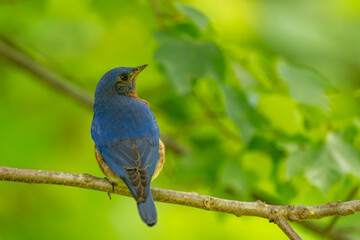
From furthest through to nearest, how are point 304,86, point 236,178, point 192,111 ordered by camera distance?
point 192,111
point 236,178
point 304,86

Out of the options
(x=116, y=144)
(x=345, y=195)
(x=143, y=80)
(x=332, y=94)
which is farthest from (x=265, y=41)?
(x=116, y=144)

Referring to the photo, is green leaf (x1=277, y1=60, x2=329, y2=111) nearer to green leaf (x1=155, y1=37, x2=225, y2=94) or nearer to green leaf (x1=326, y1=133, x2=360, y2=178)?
green leaf (x1=326, y1=133, x2=360, y2=178)

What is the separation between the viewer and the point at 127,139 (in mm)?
4488

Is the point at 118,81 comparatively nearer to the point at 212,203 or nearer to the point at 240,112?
the point at 240,112

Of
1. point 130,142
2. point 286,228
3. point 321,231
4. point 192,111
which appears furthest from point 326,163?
point 192,111

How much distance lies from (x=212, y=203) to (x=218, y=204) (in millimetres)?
45

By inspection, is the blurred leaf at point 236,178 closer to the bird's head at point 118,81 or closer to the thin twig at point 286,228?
the thin twig at point 286,228

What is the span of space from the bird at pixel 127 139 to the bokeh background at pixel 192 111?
0.45m

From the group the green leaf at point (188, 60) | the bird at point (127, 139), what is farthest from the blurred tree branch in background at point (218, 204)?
the green leaf at point (188, 60)

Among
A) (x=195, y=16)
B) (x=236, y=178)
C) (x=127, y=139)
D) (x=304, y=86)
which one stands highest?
(x=195, y=16)

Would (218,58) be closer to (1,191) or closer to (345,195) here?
(345,195)

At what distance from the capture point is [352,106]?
4.91 meters

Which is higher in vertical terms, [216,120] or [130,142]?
[130,142]

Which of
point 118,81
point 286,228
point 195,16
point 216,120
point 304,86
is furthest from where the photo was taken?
point 216,120
